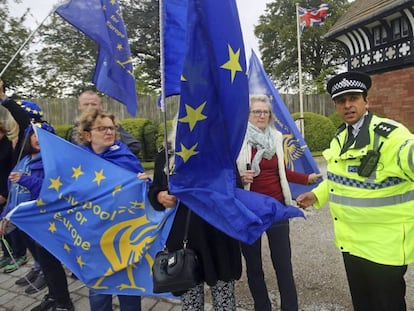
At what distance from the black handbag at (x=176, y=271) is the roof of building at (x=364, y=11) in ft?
40.8

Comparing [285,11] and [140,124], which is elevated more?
[285,11]

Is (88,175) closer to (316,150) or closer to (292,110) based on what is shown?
(316,150)

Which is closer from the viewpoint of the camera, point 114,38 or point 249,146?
point 249,146

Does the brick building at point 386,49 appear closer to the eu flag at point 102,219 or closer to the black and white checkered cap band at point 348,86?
the black and white checkered cap band at point 348,86

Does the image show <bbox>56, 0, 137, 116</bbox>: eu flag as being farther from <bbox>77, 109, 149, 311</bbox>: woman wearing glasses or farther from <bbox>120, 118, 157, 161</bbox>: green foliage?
<bbox>120, 118, 157, 161</bbox>: green foliage

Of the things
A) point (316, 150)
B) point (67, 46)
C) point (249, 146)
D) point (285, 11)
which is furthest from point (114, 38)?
point (285, 11)

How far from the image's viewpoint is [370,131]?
6.40ft

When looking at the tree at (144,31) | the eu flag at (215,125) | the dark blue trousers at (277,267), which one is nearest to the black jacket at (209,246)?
the eu flag at (215,125)

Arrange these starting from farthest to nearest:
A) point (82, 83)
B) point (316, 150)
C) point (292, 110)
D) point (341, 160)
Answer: point (82, 83) < point (292, 110) < point (316, 150) < point (341, 160)

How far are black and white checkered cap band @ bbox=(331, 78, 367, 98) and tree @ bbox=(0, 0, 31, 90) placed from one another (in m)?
16.3

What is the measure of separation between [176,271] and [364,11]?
15.2 m

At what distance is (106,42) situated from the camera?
3.47 metres

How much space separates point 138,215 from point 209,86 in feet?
4.40

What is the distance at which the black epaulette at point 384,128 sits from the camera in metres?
1.89
